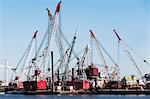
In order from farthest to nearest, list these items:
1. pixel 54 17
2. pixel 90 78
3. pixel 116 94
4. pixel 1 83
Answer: pixel 1 83 → pixel 90 78 → pixel 54 17 → pixel 116 94

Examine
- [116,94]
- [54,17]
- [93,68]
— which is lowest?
[116,94]

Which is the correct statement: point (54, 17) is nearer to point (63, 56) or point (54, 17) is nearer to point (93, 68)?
point (63, 56)

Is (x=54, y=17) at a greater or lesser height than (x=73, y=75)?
greater

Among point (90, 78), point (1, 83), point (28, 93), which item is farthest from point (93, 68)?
point (1, 83)

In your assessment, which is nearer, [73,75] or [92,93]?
[92,93]

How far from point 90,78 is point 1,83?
4415 centimetres

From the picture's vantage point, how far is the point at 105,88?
119m

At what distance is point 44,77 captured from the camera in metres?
117

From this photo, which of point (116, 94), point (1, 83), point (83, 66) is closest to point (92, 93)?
point (116, 94)

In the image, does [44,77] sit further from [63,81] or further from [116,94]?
[116,94]

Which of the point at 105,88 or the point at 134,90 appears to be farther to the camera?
the point at 105,88

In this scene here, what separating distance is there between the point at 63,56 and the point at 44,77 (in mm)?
7661

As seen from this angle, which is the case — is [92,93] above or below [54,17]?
below

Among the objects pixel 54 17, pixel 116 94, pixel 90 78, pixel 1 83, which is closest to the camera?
pixel 116 94
